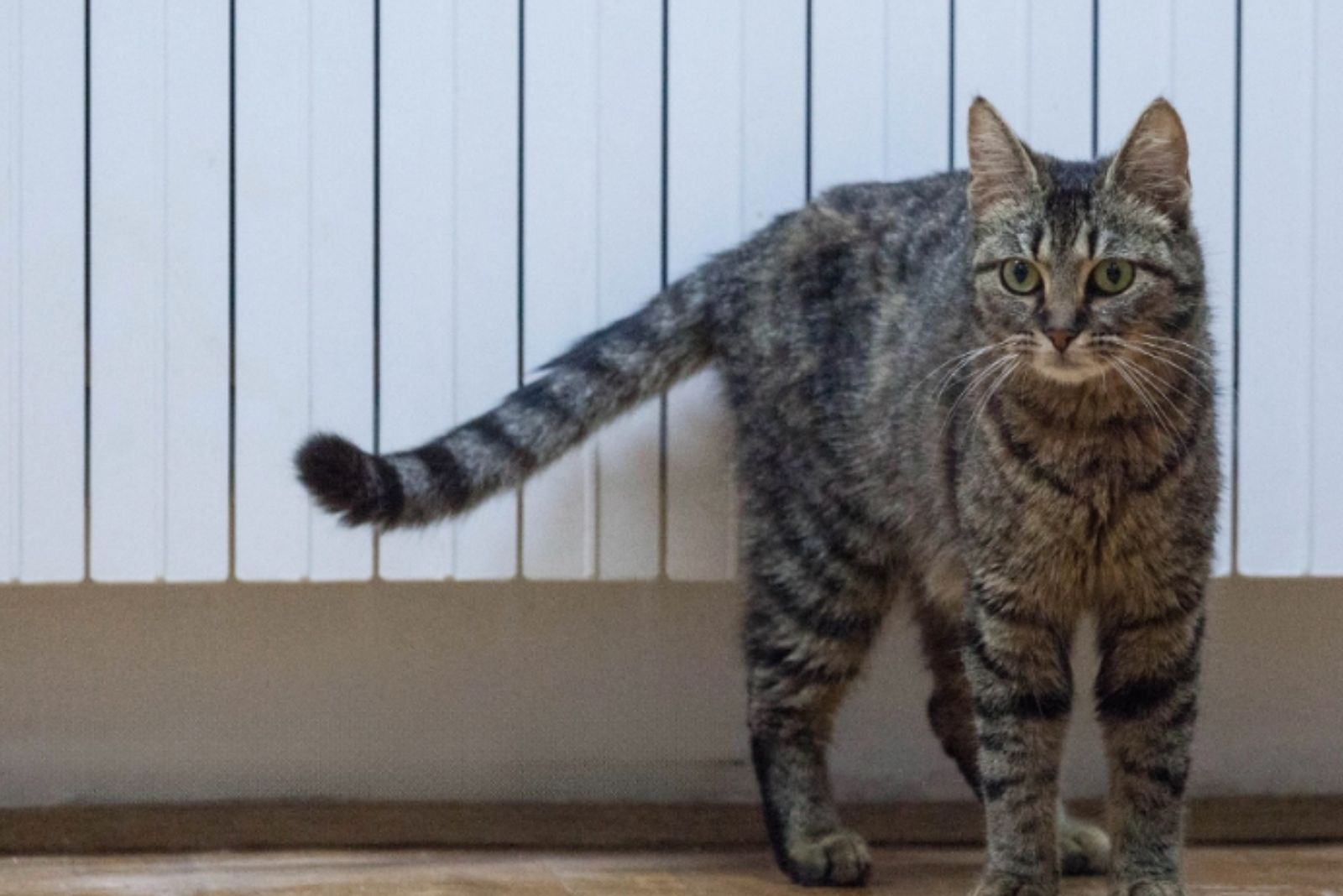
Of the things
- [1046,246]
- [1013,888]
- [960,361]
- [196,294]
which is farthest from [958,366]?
[196,294]

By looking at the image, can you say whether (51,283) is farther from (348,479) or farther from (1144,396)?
(1144,396)

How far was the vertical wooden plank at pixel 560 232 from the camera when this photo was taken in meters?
1.72

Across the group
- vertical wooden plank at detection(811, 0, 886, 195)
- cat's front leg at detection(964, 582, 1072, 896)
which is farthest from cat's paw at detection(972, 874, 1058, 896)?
vertical wooden plank at detection(811, 0, 886, 195)

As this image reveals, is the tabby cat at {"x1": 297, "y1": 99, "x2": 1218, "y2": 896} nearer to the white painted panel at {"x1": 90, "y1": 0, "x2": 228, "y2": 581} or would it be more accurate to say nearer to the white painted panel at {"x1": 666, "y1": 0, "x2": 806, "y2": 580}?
the white painted panel at {"x1": 666, "y1": 0, "x2": 806, "y2": 580}

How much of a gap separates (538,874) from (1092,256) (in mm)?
809

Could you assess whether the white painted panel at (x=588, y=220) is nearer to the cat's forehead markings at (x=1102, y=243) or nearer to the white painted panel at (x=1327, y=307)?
the cat's forehead markings at (x=1102, y=243)

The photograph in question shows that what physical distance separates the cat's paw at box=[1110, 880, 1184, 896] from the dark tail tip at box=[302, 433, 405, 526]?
2.40 ft

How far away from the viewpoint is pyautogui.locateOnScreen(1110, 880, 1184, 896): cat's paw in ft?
4.92

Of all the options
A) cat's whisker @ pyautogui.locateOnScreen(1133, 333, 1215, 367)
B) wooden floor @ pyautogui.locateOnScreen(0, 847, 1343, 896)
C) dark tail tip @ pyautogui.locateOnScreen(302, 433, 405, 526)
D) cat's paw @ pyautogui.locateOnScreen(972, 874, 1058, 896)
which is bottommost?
wooden floor @ pyautogui.locateOnScreen(0, 847, 1343, 896)

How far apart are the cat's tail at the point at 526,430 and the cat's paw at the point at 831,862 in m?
0.46

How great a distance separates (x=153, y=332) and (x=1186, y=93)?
105 centimetres

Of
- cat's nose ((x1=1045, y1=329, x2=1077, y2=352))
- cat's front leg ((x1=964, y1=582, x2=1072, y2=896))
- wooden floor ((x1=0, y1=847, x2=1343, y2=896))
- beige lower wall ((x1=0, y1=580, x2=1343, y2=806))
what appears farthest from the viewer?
beige lower wall ((x1=0, y1=580, x2=1343, y2=806))

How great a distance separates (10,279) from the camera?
1.68m

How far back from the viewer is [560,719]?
1960 millimetres
